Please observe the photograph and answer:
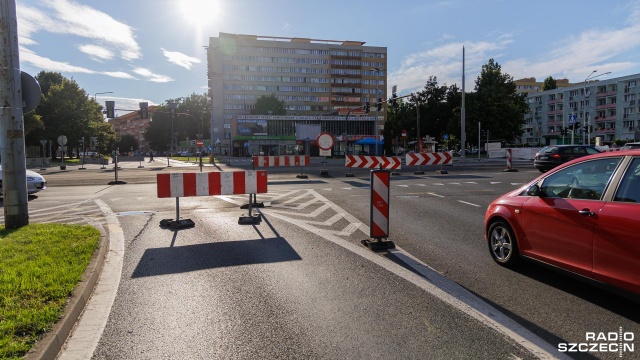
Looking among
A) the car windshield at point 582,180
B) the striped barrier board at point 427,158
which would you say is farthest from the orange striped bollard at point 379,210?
the striped barrier board at point 427,158

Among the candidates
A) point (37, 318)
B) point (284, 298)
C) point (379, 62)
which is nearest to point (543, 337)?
point (284, 298)

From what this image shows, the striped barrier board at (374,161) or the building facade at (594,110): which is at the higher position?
the building facade at (594,110)

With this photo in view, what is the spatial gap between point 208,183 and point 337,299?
17.8ft

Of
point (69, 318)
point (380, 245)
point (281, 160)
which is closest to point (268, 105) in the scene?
point (281, 160)

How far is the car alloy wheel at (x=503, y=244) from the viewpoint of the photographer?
523 centimetres

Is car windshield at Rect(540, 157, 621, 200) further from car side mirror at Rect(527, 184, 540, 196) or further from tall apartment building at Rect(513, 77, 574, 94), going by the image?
tall apartment building at Rect(513, 77, 574, 94)

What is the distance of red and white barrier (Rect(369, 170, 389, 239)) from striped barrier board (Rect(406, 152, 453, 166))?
48.9 feet

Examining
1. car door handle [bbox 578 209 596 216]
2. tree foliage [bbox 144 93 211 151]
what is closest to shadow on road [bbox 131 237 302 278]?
car door handle [bbox 578 209 596 216]

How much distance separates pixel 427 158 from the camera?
21000mm

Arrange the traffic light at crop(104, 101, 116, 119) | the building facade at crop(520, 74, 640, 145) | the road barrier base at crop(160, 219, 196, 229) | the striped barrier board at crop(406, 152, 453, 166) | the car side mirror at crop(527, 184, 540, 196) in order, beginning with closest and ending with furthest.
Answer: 1. the car side mirror at crop(527, 184, 540, 196)
2. the road barrier base at crop(160, 219, 196, 229)
3. the striped barrier board at crop(406, 152, 453, 166)
4. the traffic light at crop(104, 101, 116, 119)
5. the building facade at crop(520, 74, 640, 145)

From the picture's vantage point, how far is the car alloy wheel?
5234mm

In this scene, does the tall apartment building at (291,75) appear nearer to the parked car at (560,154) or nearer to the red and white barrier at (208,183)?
the parked car at (560,154)

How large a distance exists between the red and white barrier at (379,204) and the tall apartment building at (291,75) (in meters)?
91.7

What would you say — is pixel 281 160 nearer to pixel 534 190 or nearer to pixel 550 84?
pixel 534 190
